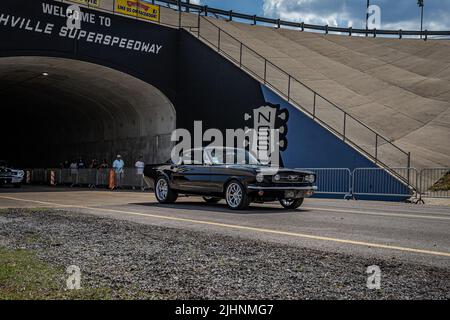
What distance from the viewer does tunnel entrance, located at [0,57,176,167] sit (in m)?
27.1

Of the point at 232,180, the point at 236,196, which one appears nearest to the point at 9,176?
the point at 232,180

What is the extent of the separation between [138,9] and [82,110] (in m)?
11.4

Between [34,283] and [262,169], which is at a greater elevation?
[262,169]

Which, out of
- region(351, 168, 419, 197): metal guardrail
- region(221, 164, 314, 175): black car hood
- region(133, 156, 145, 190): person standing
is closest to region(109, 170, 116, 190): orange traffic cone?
region(133, 156, 145, 190): person standing

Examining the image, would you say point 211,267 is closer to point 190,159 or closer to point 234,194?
point 234,194

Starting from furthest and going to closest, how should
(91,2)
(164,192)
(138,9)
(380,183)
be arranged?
(138,9)
(91,2)
(380,183)
(164,192)

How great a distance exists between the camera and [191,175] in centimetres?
1348

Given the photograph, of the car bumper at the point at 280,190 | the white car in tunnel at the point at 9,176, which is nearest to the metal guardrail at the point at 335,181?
the car bumper at the point at 280,190

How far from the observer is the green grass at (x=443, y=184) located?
19.0 meters

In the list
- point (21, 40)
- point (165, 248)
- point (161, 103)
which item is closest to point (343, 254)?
point (165, 248)

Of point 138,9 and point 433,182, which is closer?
point 433,182

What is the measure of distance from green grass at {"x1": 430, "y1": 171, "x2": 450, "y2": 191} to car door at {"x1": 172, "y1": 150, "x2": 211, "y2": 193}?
10182mm

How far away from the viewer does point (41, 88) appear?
31.9 metres
